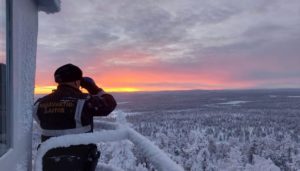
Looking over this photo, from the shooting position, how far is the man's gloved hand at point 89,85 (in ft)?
11.9

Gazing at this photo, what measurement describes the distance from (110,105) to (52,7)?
1.69m

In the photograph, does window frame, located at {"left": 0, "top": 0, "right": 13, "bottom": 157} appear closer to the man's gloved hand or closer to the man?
the man

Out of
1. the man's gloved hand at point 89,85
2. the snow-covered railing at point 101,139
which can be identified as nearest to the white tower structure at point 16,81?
the snow-covered railing at point 101,139

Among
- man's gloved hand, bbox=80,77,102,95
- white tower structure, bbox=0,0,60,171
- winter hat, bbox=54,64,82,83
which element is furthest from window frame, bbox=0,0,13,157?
man's gloved hand, bbox=80,77,102,95

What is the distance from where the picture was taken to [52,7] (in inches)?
184

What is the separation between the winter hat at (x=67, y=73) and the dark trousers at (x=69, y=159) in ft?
1.66

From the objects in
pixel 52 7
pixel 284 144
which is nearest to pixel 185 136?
pixel 284 144

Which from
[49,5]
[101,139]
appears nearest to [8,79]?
[101,139]

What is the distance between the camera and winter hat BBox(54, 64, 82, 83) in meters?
3.48

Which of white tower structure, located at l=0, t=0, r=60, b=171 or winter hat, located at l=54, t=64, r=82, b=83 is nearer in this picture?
white tower structure, located at l=0, t=0, r=60, b=171

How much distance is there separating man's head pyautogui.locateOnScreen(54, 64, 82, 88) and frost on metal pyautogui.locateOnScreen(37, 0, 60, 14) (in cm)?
120

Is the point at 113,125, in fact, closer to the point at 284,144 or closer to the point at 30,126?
the point at 30,126

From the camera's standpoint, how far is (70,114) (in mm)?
3350

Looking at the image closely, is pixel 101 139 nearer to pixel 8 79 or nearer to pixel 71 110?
pixel 71 110
